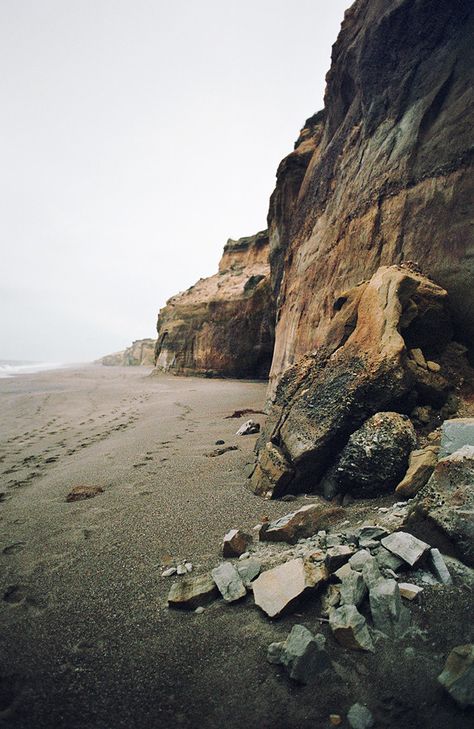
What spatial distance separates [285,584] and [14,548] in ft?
6.48

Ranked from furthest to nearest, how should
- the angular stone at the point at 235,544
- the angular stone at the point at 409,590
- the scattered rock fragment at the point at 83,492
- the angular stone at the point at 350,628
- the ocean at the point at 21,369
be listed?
the ocean at the point at 21,369
the scattered rock fragment at the point at 83,492
the angular stone at the point at 235,544
the angular stone at the point at 409,590
the angular stone at the point at 350,628

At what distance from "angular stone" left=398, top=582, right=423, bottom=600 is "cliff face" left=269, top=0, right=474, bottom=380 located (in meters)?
2.67

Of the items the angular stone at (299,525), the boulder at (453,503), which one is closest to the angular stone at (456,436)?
the boulder at (453,503)

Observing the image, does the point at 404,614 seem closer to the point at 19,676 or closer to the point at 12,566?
the point at 19,676

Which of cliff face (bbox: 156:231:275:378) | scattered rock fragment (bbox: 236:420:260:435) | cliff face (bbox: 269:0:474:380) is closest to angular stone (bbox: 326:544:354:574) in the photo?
cliff face (bbox: 269:0:474:380)

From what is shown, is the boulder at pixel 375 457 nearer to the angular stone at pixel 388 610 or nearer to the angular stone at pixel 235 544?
the angular stone at pixel 235 544

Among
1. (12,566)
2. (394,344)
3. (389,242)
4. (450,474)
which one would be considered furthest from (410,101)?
(12,566)

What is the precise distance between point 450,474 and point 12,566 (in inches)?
105

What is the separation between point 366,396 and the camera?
2.81 meters

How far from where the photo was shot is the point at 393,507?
220 cm

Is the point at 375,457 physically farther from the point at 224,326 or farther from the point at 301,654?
the point at 224,326

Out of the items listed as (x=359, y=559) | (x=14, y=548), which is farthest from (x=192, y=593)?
(x=14, y=548)

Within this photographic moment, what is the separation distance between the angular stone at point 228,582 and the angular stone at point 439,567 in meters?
0.90

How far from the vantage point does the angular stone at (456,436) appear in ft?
6.75
